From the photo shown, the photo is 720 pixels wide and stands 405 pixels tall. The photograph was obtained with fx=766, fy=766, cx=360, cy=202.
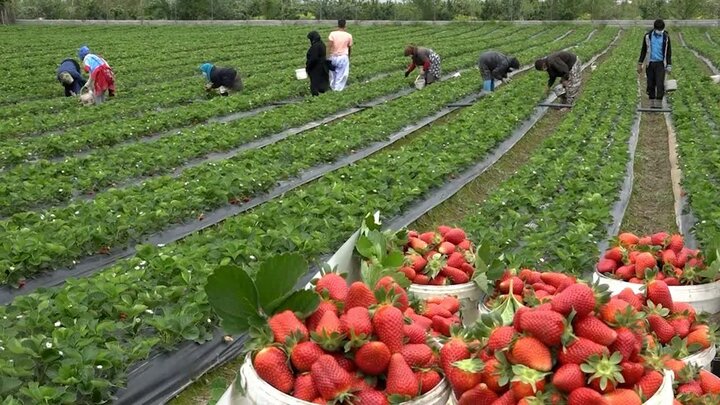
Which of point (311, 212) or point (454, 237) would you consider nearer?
point (454, 237)

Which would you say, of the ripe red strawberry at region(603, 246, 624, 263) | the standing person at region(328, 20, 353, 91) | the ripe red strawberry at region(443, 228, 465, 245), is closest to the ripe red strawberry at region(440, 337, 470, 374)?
the ripe red strawberry at region(443, 228, 465, 245)

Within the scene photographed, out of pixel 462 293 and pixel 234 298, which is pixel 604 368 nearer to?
pixel 234 298

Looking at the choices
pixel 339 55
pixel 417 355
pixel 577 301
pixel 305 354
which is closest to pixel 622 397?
pixel 577 301

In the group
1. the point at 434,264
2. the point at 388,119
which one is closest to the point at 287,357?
the point at 434,264

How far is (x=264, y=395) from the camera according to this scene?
2666 mm

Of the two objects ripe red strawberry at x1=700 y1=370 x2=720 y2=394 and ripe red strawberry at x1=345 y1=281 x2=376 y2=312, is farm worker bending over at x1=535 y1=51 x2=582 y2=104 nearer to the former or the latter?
ripe red strawberry at x1=700 y1=370 x2=720 y2=394

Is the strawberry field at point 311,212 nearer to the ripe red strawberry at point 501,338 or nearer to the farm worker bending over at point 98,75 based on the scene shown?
the ripe red strawberry at point 501,338

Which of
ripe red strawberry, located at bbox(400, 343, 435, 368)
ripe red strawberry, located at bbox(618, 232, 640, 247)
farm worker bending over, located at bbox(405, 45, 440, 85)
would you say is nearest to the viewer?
ripe red strawberry, located at bbox(400, 343, 435, 368)

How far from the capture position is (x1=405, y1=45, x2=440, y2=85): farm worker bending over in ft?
56.4

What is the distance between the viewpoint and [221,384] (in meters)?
3.17

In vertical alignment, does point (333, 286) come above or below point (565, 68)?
above

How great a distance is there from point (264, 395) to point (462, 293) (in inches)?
61.5

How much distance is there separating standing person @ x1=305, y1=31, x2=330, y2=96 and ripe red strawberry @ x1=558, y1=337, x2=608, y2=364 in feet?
45.3

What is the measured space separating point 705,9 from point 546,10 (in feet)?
42.9
